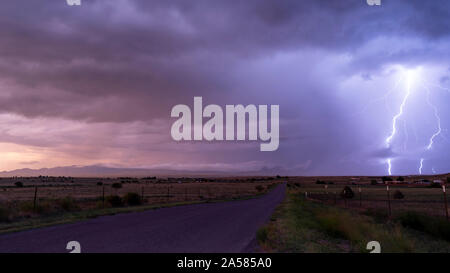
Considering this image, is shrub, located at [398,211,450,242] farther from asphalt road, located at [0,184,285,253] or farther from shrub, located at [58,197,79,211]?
shrub, located at [58,197,79,211]

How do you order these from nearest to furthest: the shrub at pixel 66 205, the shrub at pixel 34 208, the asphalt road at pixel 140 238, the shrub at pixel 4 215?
the asphalt road at pixel 140 238, the shrub at pixel 4 215, the shrub at pixel 34 208, the shrub at pixel 66 205

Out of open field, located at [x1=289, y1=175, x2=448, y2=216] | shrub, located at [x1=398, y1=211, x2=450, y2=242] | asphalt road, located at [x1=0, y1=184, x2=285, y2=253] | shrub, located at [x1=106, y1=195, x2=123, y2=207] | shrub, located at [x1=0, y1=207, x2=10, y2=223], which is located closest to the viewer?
asphalt road, located at [x1=0, y1=184, x2=285, y2=253]

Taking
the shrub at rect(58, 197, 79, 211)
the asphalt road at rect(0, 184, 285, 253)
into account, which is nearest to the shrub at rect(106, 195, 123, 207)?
the shrub at rect(58, 197, 79, 211)

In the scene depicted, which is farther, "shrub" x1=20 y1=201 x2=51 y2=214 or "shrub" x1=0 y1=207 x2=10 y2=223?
"shrub" x1=20 y1=201 x2=51 y2=214

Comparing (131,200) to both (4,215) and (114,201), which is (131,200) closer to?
(114,201)

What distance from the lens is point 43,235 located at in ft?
47.6

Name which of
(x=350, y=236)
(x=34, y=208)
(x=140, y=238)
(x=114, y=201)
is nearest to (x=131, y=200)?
(x=114, y=201)

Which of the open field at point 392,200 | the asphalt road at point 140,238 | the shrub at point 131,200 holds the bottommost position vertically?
the open field at point 392,200

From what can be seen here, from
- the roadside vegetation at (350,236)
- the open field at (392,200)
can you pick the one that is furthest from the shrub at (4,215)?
the open field at (392,200)

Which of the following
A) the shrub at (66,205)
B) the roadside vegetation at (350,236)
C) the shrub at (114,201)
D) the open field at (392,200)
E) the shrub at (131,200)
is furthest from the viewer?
the shrub at (131,200)

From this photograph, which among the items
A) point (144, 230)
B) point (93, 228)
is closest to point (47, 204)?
point (93, 228)

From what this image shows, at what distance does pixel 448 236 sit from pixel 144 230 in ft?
47.5

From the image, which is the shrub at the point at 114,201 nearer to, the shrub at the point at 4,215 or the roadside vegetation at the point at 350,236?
the shrub at the point at 4,215
